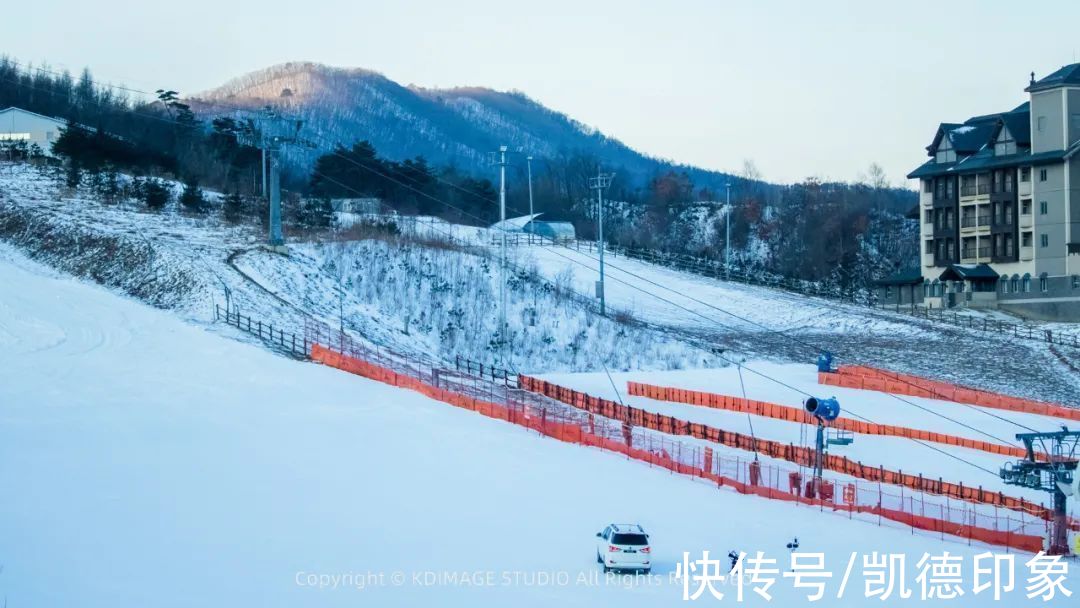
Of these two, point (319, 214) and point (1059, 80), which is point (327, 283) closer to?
point (319, 214)

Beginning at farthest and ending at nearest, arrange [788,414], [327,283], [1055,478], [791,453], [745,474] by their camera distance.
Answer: [327,283] < [788,414] < [791,453] < [745,474] < [1055,478]

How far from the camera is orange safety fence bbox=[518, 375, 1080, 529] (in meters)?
32.3

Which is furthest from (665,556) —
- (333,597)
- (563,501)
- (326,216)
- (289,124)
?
(326,216)

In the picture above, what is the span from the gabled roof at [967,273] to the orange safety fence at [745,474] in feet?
147

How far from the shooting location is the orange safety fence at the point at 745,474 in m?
29.3

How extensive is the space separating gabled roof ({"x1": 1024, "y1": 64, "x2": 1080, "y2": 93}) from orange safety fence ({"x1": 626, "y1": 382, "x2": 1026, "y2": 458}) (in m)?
40.9

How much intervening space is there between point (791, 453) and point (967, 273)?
157 ft

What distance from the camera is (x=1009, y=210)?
79812mm

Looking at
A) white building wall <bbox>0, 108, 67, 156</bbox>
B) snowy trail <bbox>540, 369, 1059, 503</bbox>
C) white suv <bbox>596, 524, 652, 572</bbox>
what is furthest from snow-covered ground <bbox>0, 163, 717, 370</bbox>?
white suv <bbox>596, 524, 652, 572</bbox>

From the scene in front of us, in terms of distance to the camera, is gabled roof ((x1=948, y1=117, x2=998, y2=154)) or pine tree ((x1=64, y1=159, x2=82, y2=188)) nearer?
pine tree ((x1=64, y1=159, x2=82, y2=188))

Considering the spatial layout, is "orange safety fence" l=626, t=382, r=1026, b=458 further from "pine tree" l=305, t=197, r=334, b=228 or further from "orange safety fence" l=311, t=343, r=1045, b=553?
"pine tree" l=305, t=197, r=334, b=228

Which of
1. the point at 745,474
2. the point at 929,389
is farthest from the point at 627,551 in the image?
the point at 929,389

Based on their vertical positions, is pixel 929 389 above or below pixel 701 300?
below

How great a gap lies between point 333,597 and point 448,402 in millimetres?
19653
